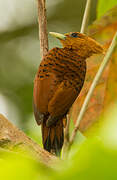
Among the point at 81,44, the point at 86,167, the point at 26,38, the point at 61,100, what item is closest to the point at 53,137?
the point at 61,100

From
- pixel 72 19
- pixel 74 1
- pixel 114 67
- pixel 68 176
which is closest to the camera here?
pixel 68 176

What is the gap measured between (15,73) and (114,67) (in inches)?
130

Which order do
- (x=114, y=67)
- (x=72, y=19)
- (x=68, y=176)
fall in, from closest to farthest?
(x=68, y=176)
(x=114, y=67)
(x=72, y=19)

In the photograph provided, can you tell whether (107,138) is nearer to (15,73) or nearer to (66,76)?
(66,76)

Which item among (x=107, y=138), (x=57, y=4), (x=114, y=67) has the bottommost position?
(x=57, y=4)

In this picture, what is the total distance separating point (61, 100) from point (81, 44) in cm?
36

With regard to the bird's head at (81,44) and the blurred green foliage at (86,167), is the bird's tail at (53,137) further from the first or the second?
the blurred green foliage at (86,167)

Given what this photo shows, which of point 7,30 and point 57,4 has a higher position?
point 57,4

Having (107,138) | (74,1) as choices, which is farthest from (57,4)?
(107,138)

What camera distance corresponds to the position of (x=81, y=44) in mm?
1483

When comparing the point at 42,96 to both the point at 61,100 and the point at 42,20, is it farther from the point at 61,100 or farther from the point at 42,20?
the point at 42,20

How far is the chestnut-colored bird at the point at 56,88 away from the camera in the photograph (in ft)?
4.17

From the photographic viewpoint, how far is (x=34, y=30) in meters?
4.46

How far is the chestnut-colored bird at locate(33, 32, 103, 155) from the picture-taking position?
127 centimetres
